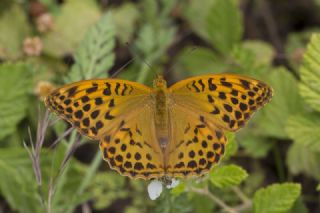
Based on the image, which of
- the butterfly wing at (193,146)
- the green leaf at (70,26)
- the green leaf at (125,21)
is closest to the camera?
the butterfly wing at (193,146)

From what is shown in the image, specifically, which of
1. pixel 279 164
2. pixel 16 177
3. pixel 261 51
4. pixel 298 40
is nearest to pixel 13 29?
pixel 16 177

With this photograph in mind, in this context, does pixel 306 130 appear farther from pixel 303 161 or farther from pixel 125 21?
pixel 125 21

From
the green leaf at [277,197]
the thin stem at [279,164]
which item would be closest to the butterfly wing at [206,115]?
the green leaf at [277,197]

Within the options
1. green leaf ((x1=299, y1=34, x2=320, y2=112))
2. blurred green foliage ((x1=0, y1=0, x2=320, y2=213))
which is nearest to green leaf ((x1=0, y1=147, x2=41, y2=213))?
blurred green foliage ((x1=0, y1=0, x2=320, y2=213))

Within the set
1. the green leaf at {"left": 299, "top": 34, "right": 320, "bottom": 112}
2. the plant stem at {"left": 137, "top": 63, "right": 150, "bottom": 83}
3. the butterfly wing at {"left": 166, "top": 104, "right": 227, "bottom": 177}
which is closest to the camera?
the butterfly wing at {"left": 166, "top": 104, "right": 227, "bottom": 177}

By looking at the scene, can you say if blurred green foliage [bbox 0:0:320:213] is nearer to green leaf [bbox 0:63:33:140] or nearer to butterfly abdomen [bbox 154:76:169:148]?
green leaf [bbox 0:63:33:140]

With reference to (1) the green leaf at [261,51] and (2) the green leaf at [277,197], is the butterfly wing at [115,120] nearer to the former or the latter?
(2) the green leaf at [277,197]

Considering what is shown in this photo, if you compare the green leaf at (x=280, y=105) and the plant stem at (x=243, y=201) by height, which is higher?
the green leaf at (x=280, y=105)
